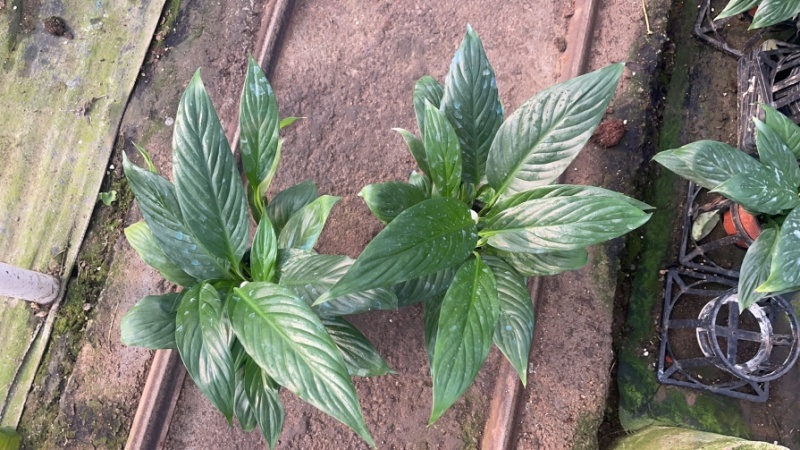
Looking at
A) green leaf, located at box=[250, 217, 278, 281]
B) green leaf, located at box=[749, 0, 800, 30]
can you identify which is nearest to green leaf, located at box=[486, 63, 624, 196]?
green leaf, located at box=[250, 217, 278, 281]

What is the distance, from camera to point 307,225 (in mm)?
1515

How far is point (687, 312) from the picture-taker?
2.14 meters

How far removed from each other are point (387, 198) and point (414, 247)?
35cm

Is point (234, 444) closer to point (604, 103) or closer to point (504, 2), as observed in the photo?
point (604, 103)

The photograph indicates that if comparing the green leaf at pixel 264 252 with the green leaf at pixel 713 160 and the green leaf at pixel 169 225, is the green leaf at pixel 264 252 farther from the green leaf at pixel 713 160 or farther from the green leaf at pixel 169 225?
the green leaf at pixel 713 160

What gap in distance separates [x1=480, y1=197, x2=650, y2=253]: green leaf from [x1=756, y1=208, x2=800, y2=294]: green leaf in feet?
2.21

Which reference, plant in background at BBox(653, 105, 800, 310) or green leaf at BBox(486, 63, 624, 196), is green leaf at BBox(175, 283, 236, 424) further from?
plant in background at BBox(653, 105, 800, 310)

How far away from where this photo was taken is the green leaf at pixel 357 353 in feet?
5.19

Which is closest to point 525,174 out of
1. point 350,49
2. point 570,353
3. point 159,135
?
point 570,353

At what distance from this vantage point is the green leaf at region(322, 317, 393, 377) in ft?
5.19

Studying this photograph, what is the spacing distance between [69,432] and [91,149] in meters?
1.26

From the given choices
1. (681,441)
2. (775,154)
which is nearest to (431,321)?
(681,441)

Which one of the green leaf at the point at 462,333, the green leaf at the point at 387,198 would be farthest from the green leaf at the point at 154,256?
the green leaf at the point at 462,333

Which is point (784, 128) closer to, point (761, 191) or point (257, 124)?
point (761, 191)
